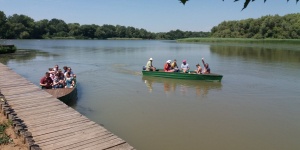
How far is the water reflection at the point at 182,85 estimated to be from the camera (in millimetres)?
17969

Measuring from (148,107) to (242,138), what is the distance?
16.8ft

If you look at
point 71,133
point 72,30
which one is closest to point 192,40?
point 72,30

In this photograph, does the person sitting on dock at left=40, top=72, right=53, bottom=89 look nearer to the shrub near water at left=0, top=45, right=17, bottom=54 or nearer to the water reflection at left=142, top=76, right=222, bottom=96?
the water reflection at left=142, top=76, right=222, bottom=96

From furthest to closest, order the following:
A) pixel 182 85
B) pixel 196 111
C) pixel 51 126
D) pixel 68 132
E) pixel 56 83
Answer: pixel 182 85 → pixel 56 83 → pixel 196 111 → pixel 51 126 → pixel 68 132

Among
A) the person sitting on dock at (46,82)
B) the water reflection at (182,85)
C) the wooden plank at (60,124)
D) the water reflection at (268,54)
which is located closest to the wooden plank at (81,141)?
the wooden plank at (60,124)

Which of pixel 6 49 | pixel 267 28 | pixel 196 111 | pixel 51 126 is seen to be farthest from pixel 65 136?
pixel 267 28

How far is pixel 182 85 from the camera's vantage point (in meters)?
19.8

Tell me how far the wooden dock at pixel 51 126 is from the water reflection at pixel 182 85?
8.53 m

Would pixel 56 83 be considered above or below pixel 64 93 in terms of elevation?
above

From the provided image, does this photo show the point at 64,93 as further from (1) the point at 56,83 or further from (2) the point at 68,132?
(2) the point at 68,132

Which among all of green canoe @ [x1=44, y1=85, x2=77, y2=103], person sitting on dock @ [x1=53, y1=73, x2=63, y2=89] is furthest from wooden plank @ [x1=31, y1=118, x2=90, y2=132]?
person sitting on dock @ [x1=53, y1=73, x2=63, y2=89]

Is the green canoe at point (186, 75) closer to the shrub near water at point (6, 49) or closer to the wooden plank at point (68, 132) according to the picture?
the wooden plank at point (68, 132)

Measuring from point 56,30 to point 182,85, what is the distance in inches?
5633

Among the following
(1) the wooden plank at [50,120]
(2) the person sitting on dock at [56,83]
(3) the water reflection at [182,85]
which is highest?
(2) the person sitting on dock at [56,83]
